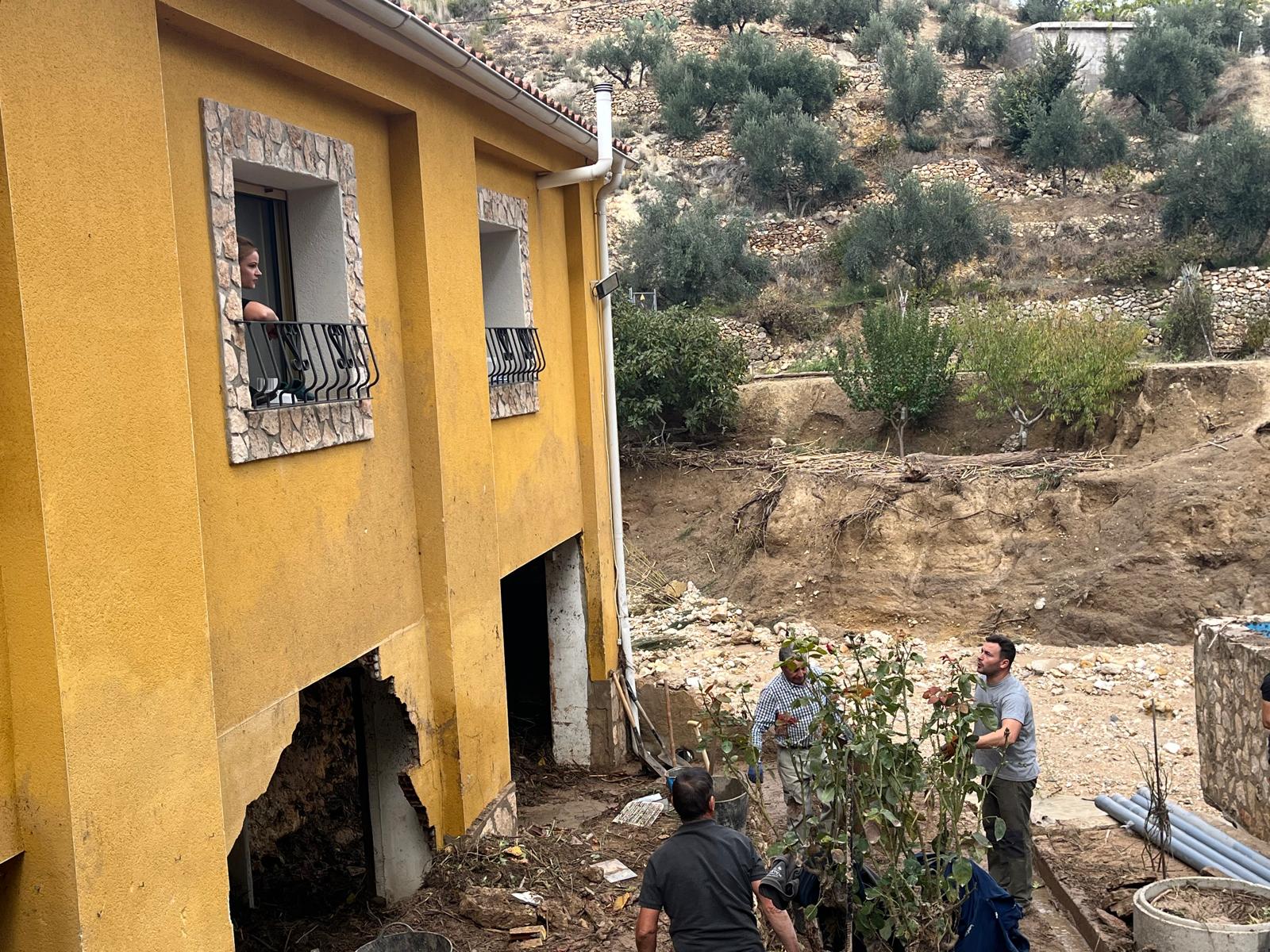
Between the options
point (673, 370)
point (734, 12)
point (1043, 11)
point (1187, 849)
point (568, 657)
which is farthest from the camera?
point (1043, 11)

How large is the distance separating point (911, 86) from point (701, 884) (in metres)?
35.3

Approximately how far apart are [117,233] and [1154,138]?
1344 inches

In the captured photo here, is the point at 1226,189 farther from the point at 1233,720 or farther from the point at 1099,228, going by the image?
the point at 1233,720

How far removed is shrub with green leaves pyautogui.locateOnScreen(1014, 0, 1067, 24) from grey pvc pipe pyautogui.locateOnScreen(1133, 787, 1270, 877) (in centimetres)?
4316

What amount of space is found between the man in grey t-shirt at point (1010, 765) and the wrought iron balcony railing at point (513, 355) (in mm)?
4148

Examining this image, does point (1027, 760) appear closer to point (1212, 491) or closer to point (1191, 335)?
point (1212, 491)

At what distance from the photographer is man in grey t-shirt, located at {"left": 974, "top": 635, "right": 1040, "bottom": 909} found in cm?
636

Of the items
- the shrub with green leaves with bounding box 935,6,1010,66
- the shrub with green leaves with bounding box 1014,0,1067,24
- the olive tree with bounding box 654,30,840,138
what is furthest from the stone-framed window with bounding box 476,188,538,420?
the shrub with green leaves with bounding box 1014,0,1067,24

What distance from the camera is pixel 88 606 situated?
3.71 metres

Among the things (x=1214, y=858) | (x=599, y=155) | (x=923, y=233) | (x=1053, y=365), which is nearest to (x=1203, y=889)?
(x=1214, y=858)

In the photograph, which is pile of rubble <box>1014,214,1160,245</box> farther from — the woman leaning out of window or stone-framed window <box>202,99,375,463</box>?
the woman leaning out of window

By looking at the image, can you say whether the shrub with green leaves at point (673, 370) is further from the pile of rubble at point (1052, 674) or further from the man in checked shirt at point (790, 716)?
the man in checked shirt at point (790, 716)

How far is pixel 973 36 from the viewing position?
40.4 meters

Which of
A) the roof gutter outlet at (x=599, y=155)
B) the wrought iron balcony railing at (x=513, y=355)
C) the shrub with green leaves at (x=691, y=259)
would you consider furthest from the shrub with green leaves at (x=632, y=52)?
the wrought iron balcony railing at (x=513, y=355)
